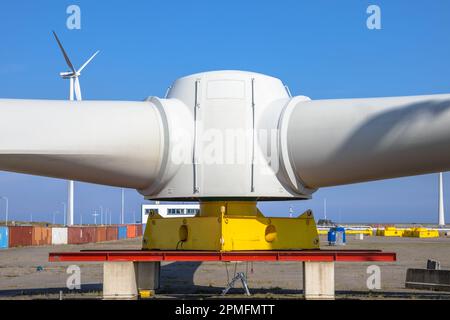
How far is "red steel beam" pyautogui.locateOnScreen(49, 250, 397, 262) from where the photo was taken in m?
12.6

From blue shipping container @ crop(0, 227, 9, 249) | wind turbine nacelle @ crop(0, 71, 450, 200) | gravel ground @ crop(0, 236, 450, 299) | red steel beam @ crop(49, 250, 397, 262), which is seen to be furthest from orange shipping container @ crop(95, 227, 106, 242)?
wind turbine nacelle @ crop(0, 71, 450, 200)

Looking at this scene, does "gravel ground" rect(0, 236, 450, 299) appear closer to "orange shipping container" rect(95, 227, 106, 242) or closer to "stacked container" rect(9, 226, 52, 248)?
"stacked container" rect(9, 226, 52, 248)

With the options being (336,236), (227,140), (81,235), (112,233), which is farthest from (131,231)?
(227,140)

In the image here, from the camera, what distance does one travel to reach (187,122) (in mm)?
12594

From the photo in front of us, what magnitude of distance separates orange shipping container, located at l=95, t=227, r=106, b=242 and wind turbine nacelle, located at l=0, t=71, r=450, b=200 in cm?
5317

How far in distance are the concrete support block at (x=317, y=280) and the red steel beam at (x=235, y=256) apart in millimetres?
294

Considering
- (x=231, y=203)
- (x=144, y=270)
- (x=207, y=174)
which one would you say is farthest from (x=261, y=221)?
(x=144, y=270)

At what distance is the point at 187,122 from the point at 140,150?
45.5 inches

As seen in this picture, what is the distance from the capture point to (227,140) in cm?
1248

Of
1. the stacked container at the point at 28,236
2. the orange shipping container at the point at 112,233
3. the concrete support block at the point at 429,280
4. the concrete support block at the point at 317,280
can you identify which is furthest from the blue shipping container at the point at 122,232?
the concrete support block at the point at 317,280

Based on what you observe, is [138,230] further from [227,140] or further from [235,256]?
[227,140]

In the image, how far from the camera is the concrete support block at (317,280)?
1320cm

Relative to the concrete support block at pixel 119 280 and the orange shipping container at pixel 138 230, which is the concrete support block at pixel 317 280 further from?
the orange shipping container at pixel 138 230

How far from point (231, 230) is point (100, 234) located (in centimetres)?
5557
